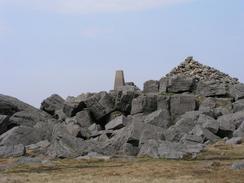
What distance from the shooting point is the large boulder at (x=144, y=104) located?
2071 inches

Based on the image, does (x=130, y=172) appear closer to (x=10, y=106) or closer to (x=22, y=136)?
(x=22, y=136)

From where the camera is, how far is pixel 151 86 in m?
59.5

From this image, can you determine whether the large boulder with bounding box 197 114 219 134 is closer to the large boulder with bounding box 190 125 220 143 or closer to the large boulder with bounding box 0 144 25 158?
the large boulder with bounding box 190 125 220 143

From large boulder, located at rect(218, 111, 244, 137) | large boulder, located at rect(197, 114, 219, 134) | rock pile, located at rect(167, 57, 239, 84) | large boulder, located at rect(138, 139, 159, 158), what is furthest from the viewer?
rock pile, located at rect(167, 57, 239, 84)

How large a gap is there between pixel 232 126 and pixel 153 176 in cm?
2069

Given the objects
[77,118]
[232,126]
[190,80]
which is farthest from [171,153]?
[190,80]

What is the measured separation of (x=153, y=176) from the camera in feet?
83.1

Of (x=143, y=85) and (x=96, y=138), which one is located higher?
(x=143, y=85)

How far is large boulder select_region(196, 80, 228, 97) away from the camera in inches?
2222

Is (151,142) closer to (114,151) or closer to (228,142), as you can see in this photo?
(114,151)

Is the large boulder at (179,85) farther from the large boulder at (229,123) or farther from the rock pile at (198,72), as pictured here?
the large boulder at (229,123)

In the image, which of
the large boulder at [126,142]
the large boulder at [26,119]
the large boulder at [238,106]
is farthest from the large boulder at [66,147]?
the large boulder at [238,106]

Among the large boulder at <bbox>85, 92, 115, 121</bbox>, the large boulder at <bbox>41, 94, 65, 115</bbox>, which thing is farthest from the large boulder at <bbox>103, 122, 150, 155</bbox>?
the large boulder at <bbox>41, 94, 65, 115</bbox>

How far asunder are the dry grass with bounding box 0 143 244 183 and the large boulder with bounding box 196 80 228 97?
21823 millimetres
